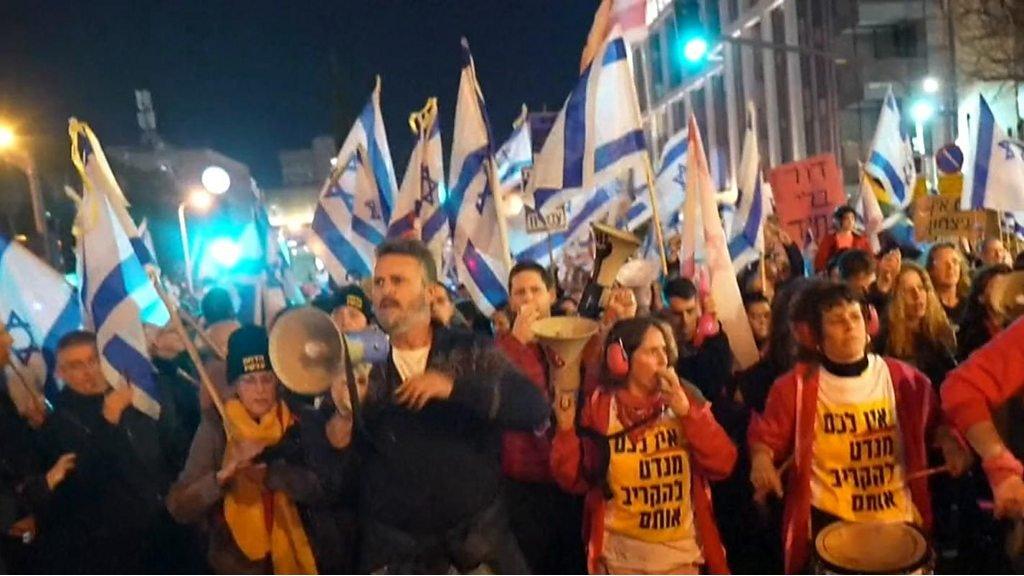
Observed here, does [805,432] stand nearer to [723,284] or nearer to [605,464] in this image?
[605,464]

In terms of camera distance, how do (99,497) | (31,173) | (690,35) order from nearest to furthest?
1. (99,497)
2. (690,35)
3. (31,173)

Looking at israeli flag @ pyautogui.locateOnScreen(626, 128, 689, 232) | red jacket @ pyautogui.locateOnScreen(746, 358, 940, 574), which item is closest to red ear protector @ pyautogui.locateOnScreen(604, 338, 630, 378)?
red jacket @ pyautogui.locateOnScreen(746, 358, 940, 574)

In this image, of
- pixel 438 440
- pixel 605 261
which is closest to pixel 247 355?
pixel 438 440

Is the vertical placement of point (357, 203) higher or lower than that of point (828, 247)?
higher

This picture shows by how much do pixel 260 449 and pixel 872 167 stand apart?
30.5 feet

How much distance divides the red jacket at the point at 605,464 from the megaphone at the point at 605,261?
4.15ft

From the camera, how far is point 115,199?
5.96 metres

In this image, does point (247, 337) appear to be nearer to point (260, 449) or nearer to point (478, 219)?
point (260, 449)

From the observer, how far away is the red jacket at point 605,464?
11.8ft

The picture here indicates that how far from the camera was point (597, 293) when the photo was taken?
200 inches

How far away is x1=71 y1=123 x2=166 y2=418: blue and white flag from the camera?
→ 5320mm

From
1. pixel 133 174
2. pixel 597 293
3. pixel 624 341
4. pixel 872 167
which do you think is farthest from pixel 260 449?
pixel 133 174

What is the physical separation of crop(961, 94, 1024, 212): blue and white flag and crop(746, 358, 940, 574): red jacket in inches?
223

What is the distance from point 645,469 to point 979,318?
197cm
